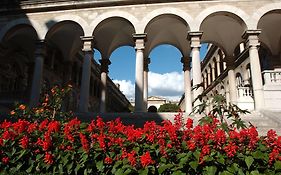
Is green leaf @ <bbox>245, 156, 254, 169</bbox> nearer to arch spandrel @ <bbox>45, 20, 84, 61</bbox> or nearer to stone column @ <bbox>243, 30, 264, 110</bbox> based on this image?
stone column @ <bbox>243, 30, 264, 110</bbox>

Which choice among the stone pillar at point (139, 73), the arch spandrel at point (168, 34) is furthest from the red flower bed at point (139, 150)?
the arch spandrel at point (168, 34)

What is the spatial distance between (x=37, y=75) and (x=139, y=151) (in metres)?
13.2

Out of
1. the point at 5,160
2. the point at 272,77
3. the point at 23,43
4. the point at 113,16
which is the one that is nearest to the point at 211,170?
the point at 5,160

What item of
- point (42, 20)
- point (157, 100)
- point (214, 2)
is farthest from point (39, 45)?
point (157, 100)

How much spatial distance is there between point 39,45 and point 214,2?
448 inches

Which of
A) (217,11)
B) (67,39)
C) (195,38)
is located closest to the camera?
(195,38)

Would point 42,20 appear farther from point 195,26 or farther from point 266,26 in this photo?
point 266,26

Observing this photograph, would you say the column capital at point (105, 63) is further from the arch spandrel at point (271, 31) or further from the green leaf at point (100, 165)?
the green leaf at point (100, 165)

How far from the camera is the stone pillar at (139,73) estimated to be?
14.3 meters

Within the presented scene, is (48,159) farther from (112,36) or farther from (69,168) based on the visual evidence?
(112,36)

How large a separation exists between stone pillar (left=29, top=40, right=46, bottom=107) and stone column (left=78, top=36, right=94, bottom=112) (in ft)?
9.01

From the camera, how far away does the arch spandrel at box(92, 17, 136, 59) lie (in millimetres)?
17380

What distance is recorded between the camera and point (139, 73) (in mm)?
14523

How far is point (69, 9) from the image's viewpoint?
16.4 m
